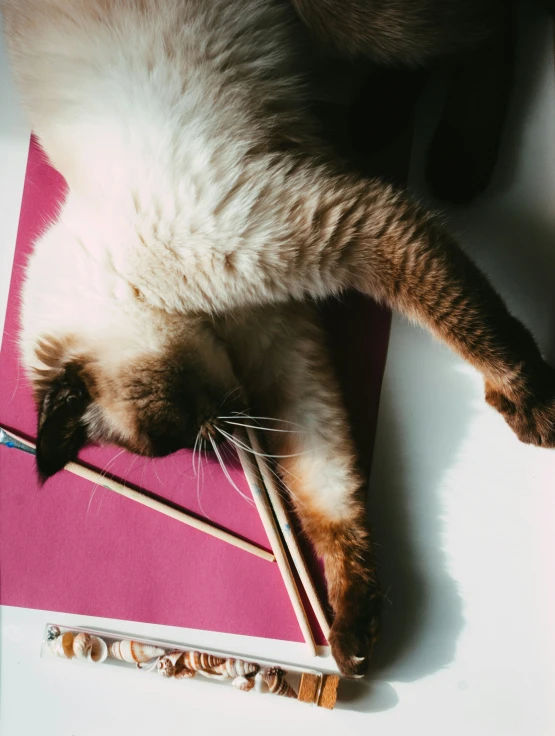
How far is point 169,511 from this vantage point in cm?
110

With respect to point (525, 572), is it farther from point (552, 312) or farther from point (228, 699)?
point (228, 699)

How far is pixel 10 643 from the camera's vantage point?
117 centimetres

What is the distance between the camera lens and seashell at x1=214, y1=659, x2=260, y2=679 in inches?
41.0

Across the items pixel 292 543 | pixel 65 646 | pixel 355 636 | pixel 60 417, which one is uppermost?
pixel 60 417

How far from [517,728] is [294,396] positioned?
69cm

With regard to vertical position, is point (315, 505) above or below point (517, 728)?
above

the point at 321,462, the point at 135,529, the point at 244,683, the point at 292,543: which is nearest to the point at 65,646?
the point at 135,529

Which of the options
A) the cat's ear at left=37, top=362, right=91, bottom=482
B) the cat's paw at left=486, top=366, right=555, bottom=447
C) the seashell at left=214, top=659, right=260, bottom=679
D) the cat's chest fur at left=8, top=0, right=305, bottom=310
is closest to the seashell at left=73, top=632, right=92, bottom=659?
the seashell at left=214, top=659, right=260, bottom=679

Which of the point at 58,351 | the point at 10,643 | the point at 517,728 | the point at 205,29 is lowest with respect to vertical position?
the point at 10,643

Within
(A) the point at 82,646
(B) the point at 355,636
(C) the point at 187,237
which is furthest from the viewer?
(A) the point at 82,646

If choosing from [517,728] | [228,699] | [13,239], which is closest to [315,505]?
[228,699]

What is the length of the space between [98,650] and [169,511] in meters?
0.30

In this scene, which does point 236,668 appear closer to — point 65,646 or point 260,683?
point 260,683

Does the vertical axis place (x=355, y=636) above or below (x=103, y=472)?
below
